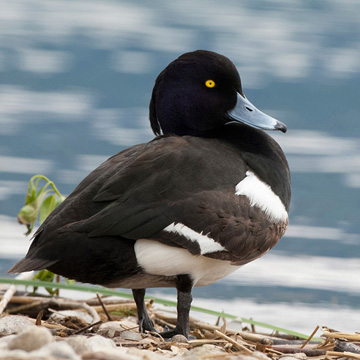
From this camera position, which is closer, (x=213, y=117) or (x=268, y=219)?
(x=268, y=219)

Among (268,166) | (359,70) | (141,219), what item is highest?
(359,70)

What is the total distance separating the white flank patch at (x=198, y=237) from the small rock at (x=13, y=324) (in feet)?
2.40

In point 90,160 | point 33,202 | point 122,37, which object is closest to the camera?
point 33,202

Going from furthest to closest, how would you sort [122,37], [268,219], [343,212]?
[122,37]
[343,212]
[268,219]

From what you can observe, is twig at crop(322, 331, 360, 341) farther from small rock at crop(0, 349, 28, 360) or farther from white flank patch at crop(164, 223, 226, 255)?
small rock at crop(0, 349, 28, 360)

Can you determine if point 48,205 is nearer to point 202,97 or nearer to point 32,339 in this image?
point 202,97

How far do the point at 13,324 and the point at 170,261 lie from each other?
728 millimetres

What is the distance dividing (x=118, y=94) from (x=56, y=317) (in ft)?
27.0

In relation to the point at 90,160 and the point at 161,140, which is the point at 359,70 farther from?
the point at 161,140

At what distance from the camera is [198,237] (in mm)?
3617

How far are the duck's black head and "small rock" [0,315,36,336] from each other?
1232 mm

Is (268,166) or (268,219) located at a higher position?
(268,166)

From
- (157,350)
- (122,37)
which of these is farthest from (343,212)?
(122,37)

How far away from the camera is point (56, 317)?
4.59 meters
